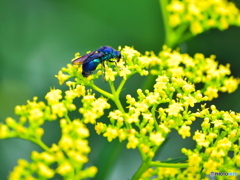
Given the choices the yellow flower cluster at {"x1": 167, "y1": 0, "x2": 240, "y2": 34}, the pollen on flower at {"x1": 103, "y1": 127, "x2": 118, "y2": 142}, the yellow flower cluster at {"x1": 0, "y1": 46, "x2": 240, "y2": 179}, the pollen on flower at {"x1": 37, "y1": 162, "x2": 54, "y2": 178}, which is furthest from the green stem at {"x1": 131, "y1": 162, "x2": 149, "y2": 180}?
the yellow flower cluster at {"x1": 167, "y1": 0, "x2": 240, "y2": 34}

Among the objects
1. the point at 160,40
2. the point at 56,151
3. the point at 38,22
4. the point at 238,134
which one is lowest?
the point at 56,151

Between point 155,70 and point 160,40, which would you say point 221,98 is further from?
point 155,70

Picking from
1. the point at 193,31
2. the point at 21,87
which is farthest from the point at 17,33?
the point at 193,31

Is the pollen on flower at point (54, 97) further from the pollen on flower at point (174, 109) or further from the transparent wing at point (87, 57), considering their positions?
the pollen on flower at point (174, 109)

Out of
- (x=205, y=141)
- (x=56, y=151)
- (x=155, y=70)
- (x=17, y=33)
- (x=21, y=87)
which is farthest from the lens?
(x=17, y=33)

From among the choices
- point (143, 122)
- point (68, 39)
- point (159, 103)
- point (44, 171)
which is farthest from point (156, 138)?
point (68, 39)

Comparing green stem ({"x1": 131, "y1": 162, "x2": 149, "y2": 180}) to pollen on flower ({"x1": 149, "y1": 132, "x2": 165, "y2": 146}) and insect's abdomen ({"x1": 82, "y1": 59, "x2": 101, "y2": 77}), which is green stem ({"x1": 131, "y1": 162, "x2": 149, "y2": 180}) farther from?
insect's abdomen ({"x1": 82, "y1": 59, "x2": 101, "y2": 77})
